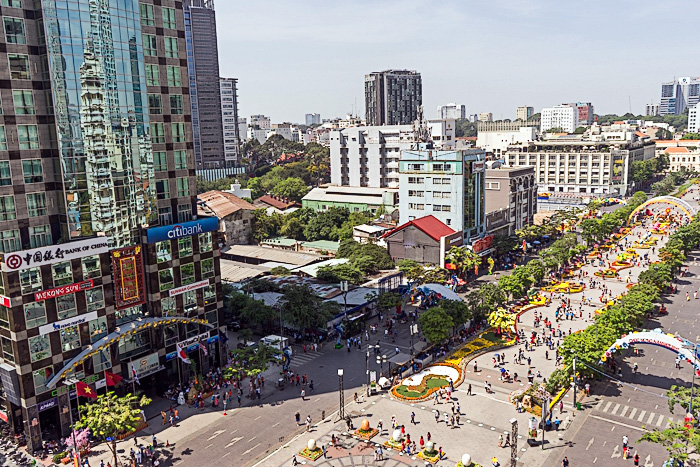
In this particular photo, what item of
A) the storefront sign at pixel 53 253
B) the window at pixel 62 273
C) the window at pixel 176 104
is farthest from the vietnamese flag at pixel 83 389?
the window at pixel 176 104

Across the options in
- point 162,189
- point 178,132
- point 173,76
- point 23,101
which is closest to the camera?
point 23,101

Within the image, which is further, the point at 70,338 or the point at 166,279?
the point at 166,279

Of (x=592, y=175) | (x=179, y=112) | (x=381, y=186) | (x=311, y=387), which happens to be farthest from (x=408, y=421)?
(x=592, y=175)

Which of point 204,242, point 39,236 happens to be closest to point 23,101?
point 39,236

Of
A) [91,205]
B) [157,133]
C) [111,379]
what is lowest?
[111,379]

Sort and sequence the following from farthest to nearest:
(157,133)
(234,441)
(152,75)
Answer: (157,133) < (152,75) < (234,441)

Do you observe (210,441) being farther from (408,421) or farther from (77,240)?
(77,240)

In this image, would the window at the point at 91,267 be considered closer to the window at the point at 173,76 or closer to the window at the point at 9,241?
the window at the point at 9,241

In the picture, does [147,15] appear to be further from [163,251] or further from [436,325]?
[436,325]
